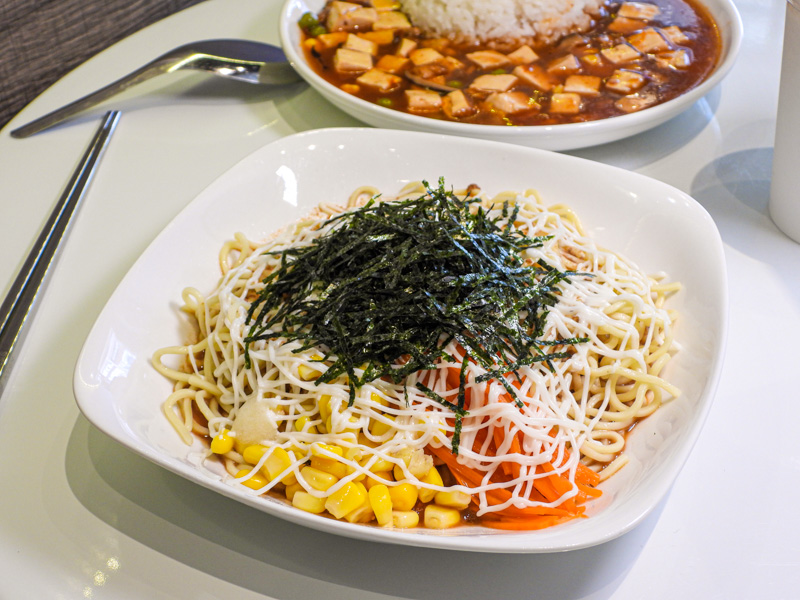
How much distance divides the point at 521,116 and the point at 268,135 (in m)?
0.84

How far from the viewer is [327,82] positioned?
2.26m

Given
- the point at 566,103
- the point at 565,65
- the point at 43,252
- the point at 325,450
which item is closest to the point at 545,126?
the point at 566,103

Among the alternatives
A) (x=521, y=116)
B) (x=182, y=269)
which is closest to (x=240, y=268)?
(x=182, y=269)

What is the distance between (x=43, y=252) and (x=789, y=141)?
6.39ft

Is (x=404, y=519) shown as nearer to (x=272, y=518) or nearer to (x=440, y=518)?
(x=440, y=518)

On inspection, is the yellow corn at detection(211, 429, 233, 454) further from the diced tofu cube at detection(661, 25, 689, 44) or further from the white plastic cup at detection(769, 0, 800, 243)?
the diced tofu cube at detection(661, 25, 689, 44)

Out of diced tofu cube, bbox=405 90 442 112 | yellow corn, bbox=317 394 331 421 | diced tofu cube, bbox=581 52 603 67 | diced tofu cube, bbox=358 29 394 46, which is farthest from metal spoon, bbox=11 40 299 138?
yellow corn, bbox=317 394 331 421

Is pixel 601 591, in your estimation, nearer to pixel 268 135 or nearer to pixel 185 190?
pixel 185 190

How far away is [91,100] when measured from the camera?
2.31 m

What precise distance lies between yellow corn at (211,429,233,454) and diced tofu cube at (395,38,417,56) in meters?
1.73

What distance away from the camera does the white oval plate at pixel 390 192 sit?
1.10 meters

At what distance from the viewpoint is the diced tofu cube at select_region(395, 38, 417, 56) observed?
8.35 ft

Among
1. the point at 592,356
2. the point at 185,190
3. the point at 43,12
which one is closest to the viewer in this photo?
the point at 592,356

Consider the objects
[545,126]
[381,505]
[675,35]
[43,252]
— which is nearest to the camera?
[381,505]
